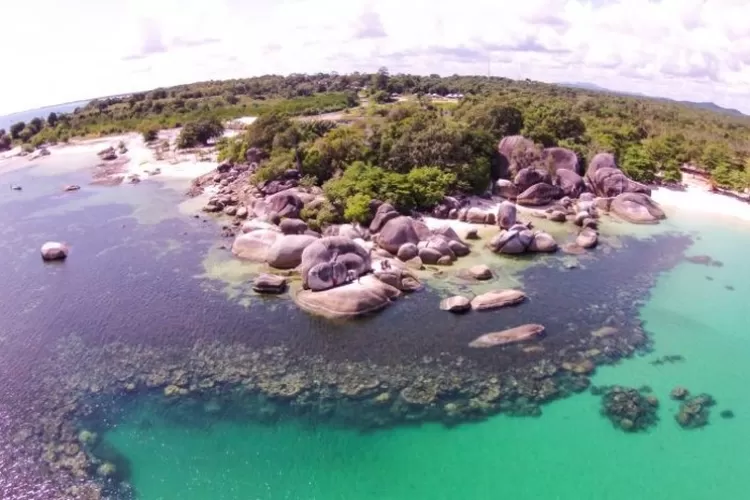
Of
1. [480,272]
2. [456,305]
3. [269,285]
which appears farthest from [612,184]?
[269,285]

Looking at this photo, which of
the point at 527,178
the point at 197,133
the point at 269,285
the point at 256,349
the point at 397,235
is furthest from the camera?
the point at 197,133

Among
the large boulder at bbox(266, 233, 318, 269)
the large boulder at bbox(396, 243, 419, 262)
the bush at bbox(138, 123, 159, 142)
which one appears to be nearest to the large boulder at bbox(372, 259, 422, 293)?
the large boulder at bbox(396, 243, 419, 262)

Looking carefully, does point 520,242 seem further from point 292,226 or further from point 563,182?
point 292,226

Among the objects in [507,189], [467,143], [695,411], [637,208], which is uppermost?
[467,143]

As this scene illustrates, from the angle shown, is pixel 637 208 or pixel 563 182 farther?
pixel 563 182

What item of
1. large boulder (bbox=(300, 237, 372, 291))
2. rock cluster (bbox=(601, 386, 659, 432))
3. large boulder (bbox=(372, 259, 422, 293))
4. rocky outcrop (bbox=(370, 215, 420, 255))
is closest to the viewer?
rock cluster (bbox=(601, 386, 659, 432))

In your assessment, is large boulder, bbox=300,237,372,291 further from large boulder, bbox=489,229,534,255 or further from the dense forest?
large boulder, bbox=489,229,534,255

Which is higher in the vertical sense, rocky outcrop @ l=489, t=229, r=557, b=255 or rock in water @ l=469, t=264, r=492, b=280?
rocky outcrop @ l=489, t=229, r=557, b=255

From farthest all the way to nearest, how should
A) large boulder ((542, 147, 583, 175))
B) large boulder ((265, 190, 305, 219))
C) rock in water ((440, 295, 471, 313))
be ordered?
large boulder ((542, 147, 583, 175)) → large boulder ((265, 190, 305, 219)) → rock in water ((440, 295, 471, 313))

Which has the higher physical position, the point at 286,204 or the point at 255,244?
the point at 286,204
